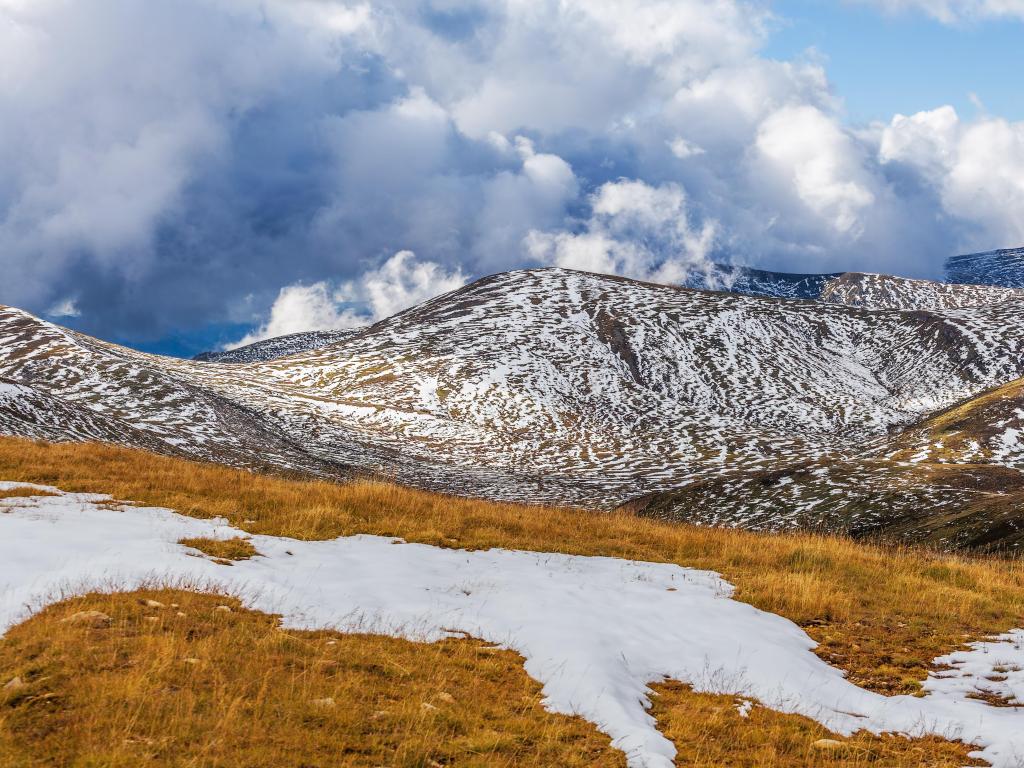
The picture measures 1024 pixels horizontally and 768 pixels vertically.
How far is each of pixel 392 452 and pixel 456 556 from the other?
266ft

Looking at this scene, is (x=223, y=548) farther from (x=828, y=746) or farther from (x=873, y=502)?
(x=873, y=502)

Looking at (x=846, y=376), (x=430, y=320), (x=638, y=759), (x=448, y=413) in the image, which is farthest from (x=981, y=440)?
(x=430, y=320)

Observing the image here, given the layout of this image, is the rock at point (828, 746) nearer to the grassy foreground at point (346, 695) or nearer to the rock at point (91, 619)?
the grassy foreground at point (346, 695)

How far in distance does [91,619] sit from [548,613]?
6.62 meters

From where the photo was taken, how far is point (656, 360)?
477ft

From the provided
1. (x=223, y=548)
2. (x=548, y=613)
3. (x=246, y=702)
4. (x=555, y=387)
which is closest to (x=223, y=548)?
(x=223, y=548)

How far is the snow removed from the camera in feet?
27.7

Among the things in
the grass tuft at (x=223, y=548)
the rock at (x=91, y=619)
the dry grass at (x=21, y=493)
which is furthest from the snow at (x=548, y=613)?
the rock at (x=91, y=619)

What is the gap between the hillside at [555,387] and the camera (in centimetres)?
7819

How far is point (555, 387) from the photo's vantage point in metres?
132

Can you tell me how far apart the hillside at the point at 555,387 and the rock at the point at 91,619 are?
40.8 meters

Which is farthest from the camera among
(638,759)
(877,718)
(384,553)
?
(384,553)

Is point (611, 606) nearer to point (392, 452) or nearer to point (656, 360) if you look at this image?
point (392, 452)

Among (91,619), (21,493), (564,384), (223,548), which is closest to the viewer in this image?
(91,619)
